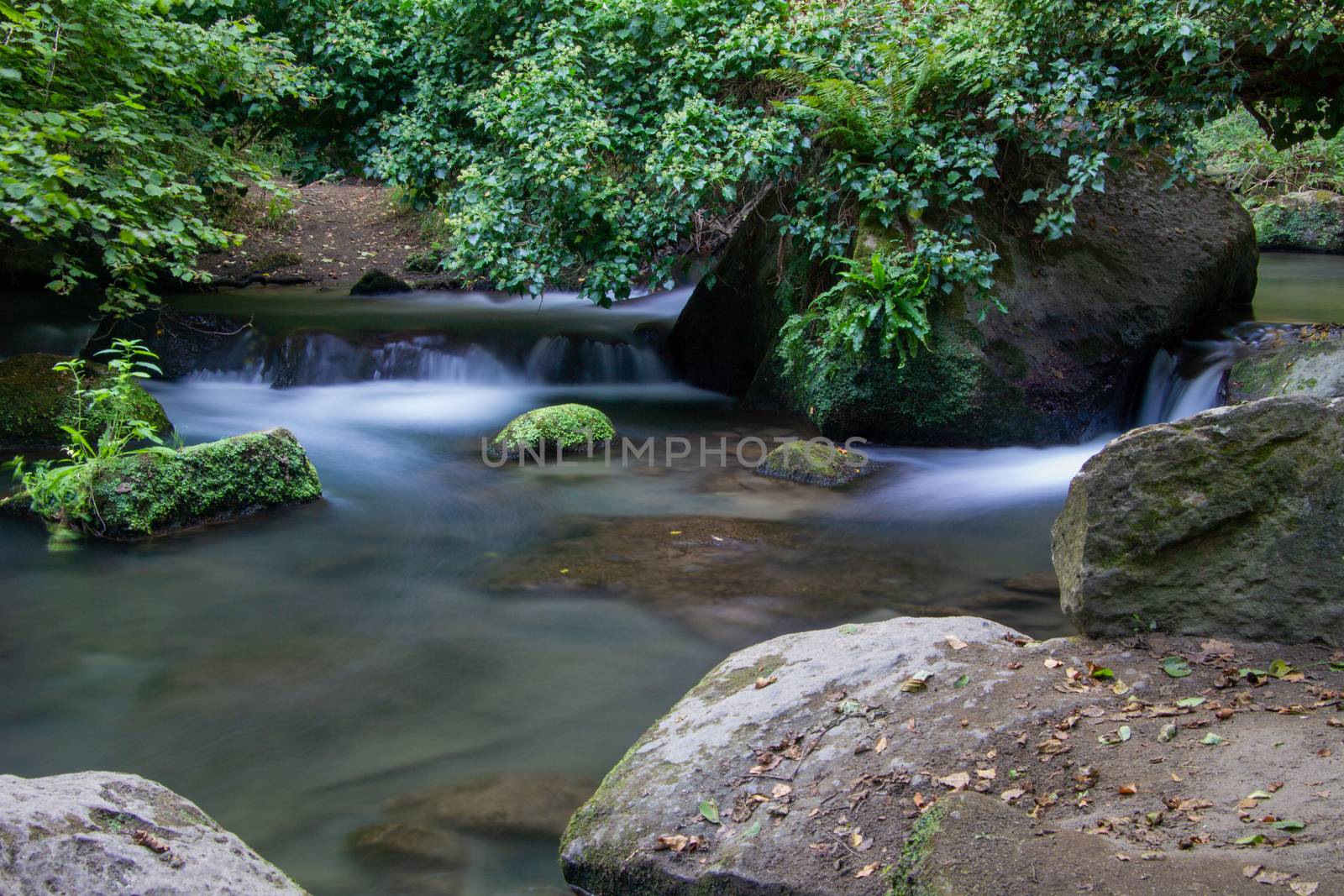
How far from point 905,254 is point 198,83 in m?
6.50

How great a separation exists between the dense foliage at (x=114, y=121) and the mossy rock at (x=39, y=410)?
84 cm

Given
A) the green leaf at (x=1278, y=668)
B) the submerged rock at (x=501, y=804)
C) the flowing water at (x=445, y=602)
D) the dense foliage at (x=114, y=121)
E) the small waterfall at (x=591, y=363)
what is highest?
the dense foliage at (x=114, y=121)

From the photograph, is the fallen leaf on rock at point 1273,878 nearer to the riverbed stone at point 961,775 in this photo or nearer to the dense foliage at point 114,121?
the riverbed stone at point 961,775

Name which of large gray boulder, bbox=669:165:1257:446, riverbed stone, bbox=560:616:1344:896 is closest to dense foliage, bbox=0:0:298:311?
large gray boulder, bbox=669:165:1257:446

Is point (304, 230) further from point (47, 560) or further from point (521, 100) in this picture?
point (47, 560)

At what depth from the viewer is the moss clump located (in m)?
6.96

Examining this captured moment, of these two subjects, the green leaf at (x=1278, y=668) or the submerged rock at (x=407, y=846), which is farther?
the submerged rock at (x=407, y=846)

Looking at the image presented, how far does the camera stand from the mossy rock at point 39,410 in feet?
28.9

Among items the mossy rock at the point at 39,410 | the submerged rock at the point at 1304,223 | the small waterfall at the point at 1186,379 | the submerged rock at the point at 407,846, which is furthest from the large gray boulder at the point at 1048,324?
the submerged rock at the point at 1304,223

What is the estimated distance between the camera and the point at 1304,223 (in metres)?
19.6

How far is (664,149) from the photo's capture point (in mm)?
9180

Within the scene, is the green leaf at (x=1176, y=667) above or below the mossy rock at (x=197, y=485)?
below

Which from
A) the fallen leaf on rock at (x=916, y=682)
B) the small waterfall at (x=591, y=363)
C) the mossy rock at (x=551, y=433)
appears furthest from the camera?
the small waterfall at (x=591, y=363)

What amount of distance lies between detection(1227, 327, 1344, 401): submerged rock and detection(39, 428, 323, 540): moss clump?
7450mm
